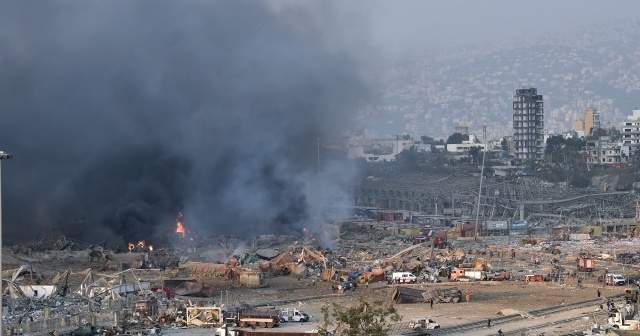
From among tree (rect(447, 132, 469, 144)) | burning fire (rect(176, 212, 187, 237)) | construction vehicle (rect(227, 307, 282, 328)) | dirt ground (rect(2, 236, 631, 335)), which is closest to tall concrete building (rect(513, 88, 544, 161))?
tree (rect(447, 132, 469, 144))

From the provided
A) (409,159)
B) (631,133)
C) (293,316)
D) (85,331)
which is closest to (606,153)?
(631,133)

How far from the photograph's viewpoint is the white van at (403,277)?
38688mm

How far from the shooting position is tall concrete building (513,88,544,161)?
118750 mm

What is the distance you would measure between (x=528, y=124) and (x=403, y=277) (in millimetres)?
82401

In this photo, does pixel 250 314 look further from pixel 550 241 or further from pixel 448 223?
pixel 448 223

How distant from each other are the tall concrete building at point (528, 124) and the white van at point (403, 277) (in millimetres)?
79896

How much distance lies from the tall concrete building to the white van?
262 ft

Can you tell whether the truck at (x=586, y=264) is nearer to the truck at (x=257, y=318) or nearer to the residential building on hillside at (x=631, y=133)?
the truck at (x=257, y=318)

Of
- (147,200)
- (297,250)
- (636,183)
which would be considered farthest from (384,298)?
(636,183)

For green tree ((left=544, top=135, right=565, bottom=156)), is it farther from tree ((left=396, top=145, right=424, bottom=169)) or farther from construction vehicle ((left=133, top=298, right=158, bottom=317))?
construction vehicle ((left=133, top=298, right=158, bottom=317))

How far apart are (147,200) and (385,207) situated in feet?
88.8

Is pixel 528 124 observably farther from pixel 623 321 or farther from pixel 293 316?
pixel 623 321

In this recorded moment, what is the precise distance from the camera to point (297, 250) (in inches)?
1869

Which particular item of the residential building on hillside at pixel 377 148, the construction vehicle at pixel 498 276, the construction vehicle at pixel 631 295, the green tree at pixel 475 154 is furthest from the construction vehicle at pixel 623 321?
the green tree at pixel 475 154
